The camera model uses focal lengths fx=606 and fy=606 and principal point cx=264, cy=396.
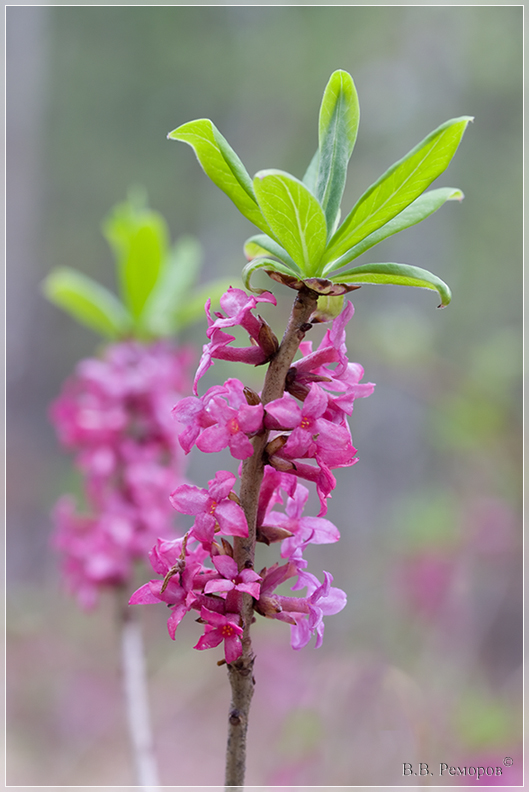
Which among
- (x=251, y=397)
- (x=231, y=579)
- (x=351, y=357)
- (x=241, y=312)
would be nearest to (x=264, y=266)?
(x=241, y=312)

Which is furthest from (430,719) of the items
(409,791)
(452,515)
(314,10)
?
(314,10)

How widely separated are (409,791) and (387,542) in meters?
3.91

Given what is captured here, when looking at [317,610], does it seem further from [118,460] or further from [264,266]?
[118,460]

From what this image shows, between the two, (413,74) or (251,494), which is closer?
(251,494)

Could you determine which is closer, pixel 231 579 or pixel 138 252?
pixel 231 579

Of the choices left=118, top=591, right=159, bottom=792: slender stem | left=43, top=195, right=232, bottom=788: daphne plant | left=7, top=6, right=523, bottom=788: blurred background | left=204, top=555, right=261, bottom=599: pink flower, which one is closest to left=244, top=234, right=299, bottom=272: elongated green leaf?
left=204, top=555, right=261, bottom=599: pink flower

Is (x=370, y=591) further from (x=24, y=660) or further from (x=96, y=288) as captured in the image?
(x=96, y=288)

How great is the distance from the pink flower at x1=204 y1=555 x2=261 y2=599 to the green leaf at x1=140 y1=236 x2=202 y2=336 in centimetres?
148

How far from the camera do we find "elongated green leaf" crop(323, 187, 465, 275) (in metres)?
0.85

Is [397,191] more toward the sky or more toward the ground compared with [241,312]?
more toward the sky

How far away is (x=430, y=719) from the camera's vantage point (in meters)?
3.45

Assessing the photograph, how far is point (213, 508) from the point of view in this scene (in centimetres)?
81

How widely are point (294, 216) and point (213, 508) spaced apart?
41 cm

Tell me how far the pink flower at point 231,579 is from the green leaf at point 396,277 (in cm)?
42
